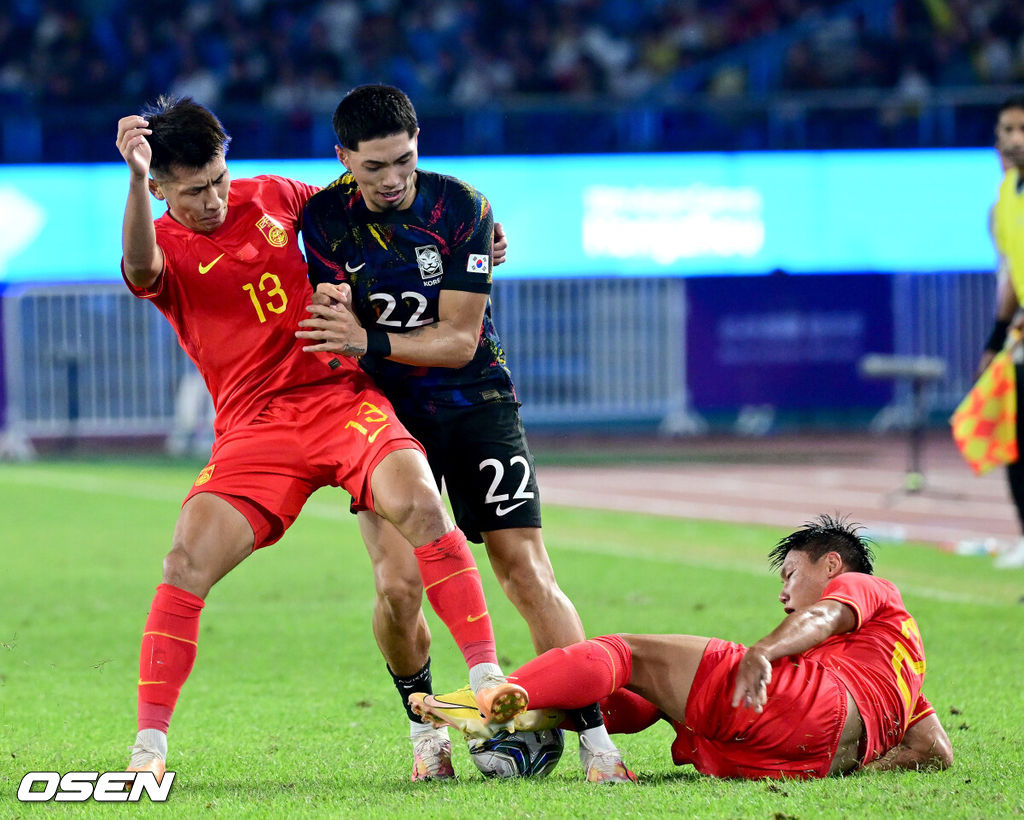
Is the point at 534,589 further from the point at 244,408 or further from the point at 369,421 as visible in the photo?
the point at 244,408

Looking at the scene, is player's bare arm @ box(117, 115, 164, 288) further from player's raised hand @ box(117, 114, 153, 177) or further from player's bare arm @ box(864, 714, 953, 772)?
player's bare arm @ box(864, 714, 953, 772)

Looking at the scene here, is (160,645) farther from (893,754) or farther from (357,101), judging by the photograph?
(893,754)

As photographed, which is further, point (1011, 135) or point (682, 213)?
point (682, 213)

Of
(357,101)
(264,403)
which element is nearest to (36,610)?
(264,403)

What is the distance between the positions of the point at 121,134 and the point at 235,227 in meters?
0.49

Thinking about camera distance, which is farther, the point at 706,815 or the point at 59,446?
the point at 59,446

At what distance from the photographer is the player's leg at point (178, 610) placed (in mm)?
4199

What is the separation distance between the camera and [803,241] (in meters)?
20.1

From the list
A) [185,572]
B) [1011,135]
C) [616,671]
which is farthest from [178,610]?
[1011,135]

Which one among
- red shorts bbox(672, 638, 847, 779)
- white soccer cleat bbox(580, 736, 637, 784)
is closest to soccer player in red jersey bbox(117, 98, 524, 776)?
white soccer cleat bbox(580, 736, 637, 784)

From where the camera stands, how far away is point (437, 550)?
14.0 feet

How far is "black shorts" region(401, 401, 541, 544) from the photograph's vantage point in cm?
475

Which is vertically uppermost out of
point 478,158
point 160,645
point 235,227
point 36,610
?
point 478,158

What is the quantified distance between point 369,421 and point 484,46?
62.7ft
